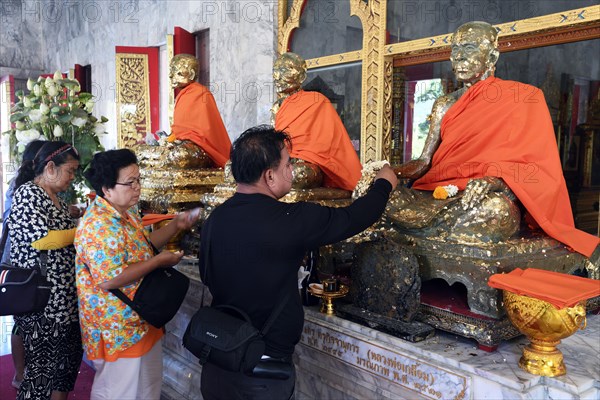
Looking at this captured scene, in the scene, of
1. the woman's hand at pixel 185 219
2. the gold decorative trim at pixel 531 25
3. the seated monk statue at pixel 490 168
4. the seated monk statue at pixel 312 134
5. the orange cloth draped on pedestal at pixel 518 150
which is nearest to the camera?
the seated monk statue at pixel 490 168

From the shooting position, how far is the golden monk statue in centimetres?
376

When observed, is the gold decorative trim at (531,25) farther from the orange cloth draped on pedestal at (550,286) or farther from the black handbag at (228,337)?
the black handbag at (228,337)

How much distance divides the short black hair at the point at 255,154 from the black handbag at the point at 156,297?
0.64 m

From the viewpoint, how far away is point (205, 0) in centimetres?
631

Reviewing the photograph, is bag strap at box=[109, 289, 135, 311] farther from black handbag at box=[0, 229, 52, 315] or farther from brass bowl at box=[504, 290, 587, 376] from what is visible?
brass bowl at box=[504, 290, 587, 376]

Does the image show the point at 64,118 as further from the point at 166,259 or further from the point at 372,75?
the point at 372,75

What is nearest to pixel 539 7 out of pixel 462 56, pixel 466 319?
pixel 462 56

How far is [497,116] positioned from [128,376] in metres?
1.87

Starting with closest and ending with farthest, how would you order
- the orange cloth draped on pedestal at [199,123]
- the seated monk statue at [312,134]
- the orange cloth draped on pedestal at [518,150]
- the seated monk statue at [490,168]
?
1. the seated monk statue at [490,168]
2. the orange cloth draped on pedestal at [518,150]
3. the seated monk statue at [312,134]
4. the orange cloth draped on pedestal at [199,123]

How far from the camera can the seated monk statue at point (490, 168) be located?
2.07 meters

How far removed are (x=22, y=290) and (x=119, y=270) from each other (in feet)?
1.71

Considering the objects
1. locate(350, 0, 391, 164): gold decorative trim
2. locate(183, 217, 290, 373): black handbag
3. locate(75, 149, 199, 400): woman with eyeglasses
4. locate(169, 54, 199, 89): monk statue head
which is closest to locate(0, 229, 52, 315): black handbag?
locate(75, 149, 199, 400): woman with eyeglasses

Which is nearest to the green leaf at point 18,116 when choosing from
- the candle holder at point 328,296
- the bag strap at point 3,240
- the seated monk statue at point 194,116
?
the seated monk statue at point 194,116

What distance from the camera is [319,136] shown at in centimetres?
314
